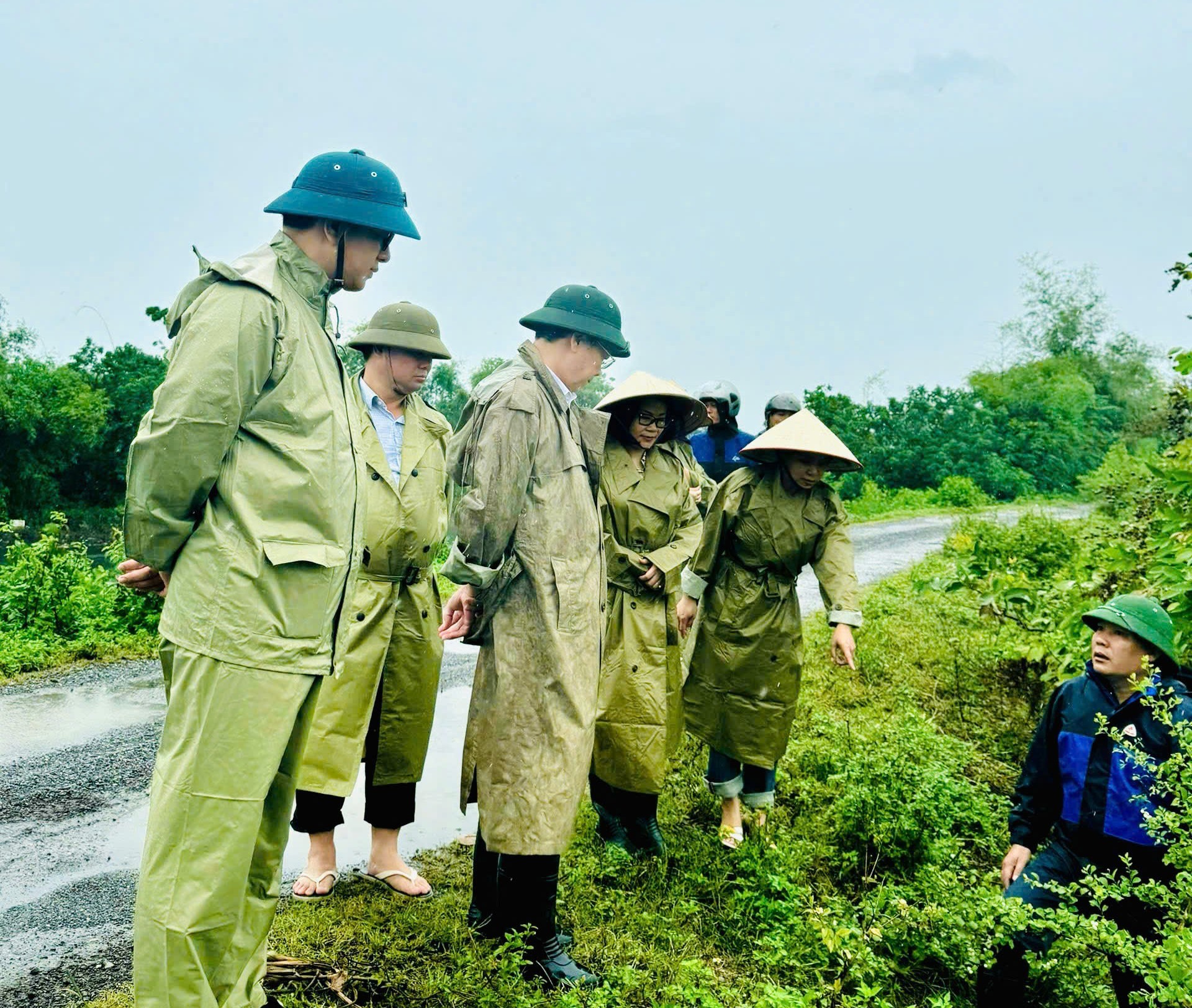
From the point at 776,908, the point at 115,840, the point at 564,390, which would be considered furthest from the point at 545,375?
the point at 115,840

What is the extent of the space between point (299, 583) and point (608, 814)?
8.25 ft

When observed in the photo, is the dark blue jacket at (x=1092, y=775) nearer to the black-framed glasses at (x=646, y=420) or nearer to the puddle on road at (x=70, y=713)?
the black-framed glasses at (x=646, y=420)

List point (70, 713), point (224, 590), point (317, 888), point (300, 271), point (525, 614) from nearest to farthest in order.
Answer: point (224, 590), point (300, 271), point (525, 614), point (317, 888), point (70, 713)

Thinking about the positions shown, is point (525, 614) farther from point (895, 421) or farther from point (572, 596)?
point (895, 421)

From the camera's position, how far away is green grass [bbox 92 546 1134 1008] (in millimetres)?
3277

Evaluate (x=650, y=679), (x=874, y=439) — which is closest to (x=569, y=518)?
(x=650, y=679)

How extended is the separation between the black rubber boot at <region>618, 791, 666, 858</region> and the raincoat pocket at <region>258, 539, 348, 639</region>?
2.29 m

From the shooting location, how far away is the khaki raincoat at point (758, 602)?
15.9 ft

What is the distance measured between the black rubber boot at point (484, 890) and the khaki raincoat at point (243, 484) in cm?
133

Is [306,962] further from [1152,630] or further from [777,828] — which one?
[1152,630]

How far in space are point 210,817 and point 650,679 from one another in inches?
90.7

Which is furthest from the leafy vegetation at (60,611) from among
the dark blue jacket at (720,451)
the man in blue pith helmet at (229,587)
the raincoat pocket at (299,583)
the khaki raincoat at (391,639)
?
the raincoat pocket at (299,583)

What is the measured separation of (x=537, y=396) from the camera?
3451mm

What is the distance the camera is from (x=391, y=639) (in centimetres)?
400
